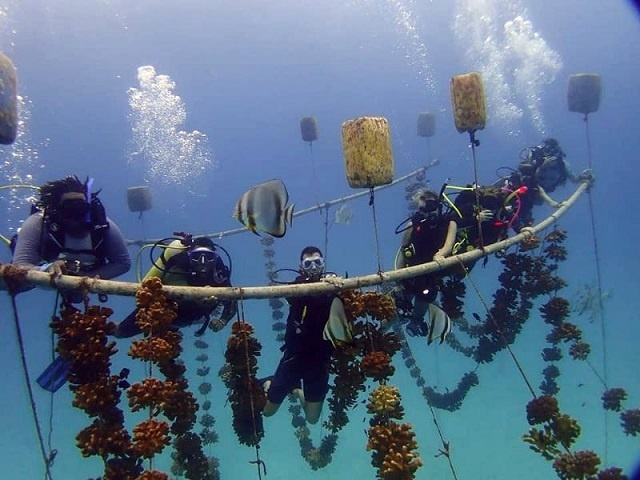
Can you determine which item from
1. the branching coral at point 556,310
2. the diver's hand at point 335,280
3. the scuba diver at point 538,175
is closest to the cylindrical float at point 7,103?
the diver's hand at point 335,280

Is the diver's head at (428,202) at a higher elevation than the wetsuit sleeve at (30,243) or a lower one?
lower

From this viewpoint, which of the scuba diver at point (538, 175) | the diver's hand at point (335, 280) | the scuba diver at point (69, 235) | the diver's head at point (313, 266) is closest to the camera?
the scuba diver at point (69, 235)

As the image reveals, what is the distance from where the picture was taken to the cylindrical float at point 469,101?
5.59m

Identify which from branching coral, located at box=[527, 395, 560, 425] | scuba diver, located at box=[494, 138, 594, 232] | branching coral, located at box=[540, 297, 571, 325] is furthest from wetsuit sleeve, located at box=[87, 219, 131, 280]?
scuba diver, located at box=[494, 138, 594, 232]

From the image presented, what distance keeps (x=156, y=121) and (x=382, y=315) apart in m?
34.6

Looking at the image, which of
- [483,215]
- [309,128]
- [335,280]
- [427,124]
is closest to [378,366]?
[335,280]

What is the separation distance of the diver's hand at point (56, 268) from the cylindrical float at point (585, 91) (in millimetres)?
12006

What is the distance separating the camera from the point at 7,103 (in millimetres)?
4852

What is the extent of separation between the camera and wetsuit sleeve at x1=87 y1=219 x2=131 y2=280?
17.8 ft

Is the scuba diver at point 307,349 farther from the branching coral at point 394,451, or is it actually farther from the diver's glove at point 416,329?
the diver's glove at point 416,329

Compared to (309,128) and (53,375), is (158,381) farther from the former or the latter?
(309,128)

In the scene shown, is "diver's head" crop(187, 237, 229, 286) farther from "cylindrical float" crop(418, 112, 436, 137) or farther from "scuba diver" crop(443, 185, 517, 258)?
"cylindrical float" crop(418, 112, 436, 137)

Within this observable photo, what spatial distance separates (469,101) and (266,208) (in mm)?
3135

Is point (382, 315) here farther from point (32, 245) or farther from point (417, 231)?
point (32, 245)
